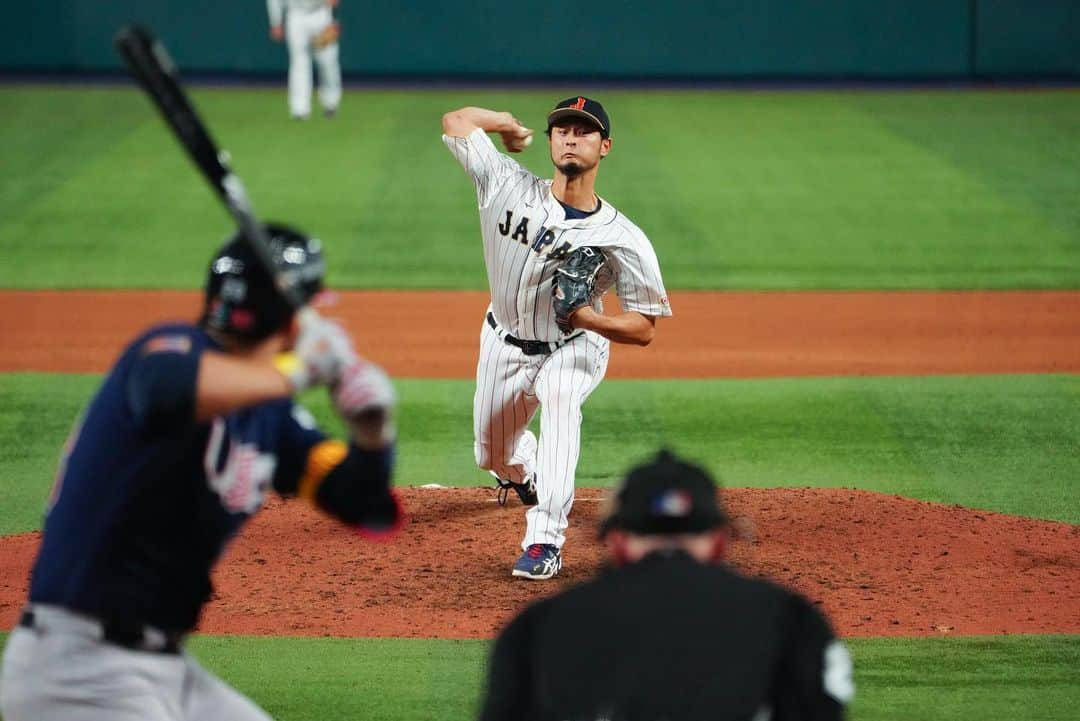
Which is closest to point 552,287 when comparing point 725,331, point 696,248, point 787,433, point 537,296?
point 537,296

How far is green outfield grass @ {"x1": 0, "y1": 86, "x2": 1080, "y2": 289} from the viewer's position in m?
14.7

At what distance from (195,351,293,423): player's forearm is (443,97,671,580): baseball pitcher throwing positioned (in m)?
3.81

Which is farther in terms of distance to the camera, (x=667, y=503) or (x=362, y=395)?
(x=362, y=395)

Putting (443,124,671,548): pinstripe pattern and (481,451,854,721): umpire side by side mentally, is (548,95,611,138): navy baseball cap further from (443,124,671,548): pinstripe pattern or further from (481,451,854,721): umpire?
(481,451,854,721): umpire

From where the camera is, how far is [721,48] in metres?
25.0

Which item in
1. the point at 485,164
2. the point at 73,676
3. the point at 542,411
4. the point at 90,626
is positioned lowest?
the point at 73,676


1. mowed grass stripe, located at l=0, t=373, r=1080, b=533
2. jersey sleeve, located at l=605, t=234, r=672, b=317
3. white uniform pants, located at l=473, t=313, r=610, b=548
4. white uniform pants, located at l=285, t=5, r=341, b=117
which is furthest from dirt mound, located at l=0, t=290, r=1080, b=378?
white uniform pants, located at l=285, t=5, r=341, b=117

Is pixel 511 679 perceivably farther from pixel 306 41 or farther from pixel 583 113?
pixel 306 41

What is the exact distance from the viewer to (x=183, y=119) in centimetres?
381

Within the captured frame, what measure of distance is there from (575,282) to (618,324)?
10.7 inches

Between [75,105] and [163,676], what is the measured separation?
20.2 m

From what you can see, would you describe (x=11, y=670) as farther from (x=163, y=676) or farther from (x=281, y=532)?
(x=281, y=532)

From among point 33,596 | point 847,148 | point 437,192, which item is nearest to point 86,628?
point 33,596

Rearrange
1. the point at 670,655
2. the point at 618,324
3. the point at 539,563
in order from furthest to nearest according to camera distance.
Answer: the point at 618,324 < the point at 539,563 < the point at 670,655
